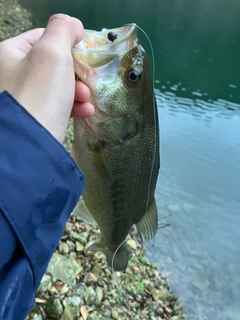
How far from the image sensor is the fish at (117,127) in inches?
69.8

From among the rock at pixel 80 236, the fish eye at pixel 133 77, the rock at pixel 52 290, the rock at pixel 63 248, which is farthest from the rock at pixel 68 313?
the fish eye at pixel 133 77

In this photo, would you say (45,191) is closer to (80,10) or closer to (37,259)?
(37,259)

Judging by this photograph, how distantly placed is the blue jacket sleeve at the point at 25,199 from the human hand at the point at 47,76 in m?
0.14

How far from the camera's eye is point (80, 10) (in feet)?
69.3

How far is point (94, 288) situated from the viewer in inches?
175

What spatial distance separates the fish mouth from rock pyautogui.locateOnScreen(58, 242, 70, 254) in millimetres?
3073

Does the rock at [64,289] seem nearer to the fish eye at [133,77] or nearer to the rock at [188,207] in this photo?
the fish eye at [133,77]

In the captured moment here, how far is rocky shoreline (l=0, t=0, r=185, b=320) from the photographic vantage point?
Answer: 372 centimetres

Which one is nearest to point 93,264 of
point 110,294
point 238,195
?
point 110,294

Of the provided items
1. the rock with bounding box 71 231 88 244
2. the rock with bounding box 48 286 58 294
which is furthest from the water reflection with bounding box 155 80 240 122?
the rock with bounding box 48 286 58 294

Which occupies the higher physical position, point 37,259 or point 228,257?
point 37,259

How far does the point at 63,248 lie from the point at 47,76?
3402 mm

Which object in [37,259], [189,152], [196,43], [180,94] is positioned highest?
[37,259]

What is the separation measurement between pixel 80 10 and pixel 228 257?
57.1ft
